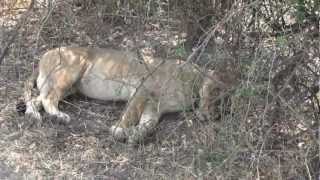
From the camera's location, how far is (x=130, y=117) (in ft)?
18.0

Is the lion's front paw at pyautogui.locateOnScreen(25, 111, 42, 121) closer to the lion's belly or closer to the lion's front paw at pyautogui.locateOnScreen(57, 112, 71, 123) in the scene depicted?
the lion's front paw at pyautogui.locateOnScreen(57, 112, 71, 123)

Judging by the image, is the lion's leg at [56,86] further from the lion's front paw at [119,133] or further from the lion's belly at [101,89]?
the lion's front paw at [119,133]

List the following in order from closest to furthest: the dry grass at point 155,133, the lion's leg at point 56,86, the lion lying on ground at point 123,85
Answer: the dry grass at point 155,133 < the lion lying on ground at point 123,85 < the lion's leg at point 56,86

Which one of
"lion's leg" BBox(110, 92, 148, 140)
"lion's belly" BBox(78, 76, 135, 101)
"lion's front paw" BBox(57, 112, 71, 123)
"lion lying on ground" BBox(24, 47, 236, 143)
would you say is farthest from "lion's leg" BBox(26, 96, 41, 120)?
"lion's leg" BBox(110, 92, 148, 140)

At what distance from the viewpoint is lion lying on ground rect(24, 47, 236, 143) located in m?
5.25

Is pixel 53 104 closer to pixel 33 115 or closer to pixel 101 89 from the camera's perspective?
pixel 33 115

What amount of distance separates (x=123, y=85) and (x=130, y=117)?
0.96 ft

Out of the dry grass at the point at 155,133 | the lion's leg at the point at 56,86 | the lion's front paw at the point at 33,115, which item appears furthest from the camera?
the lion's leg at the point at 56,86

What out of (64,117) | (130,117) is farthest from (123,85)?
(64,117)

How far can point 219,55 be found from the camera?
462 centimetres

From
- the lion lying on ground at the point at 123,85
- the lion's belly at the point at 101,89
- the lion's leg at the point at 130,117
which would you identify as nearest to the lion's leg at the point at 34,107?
the lion lying on ground at the point at 123,85

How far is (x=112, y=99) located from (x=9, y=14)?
143cm

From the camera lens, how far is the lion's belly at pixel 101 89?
586 cm

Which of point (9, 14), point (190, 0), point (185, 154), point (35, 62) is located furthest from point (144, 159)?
point (9, 14)
